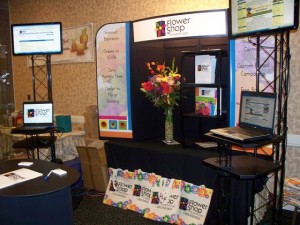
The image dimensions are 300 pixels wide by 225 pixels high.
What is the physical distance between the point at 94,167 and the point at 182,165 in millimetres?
1262

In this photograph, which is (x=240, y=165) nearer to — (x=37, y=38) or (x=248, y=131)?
(x=248, y=131)

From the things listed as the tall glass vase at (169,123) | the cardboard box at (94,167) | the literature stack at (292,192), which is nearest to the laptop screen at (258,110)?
the literature stack at (292,192)

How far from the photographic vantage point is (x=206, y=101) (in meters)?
2.89

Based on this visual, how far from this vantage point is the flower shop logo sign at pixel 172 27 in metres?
2.82

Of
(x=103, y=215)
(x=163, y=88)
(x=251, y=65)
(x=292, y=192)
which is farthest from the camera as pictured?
(x=103, y=215)

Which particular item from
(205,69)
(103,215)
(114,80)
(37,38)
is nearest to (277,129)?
(205,69)

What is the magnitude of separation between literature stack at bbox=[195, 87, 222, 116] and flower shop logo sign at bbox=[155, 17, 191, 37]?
58 centimetres

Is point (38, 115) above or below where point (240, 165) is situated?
above

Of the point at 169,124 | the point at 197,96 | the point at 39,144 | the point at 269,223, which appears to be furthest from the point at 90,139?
the point at 269,223

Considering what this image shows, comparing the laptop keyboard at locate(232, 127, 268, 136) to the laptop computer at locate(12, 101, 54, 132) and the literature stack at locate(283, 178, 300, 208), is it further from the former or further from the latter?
the laptop computer at locate(12, 101, 54, 132)

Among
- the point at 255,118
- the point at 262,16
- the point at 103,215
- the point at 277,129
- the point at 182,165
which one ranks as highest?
the point at 262,16

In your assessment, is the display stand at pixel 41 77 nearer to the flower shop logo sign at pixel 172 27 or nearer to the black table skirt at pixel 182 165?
the black table skirt at pixel 182 165

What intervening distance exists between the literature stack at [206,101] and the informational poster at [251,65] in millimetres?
202

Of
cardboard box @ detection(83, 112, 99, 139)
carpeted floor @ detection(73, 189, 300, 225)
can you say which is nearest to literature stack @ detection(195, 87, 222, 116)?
carpeted floor @ detection(73, 189, 300, 225)
